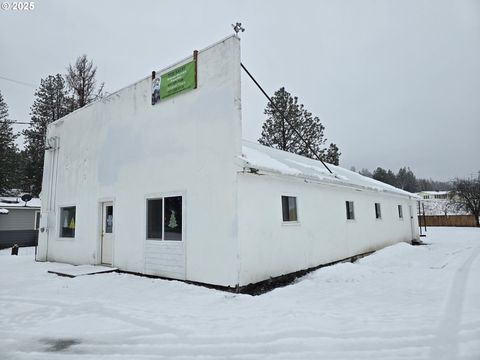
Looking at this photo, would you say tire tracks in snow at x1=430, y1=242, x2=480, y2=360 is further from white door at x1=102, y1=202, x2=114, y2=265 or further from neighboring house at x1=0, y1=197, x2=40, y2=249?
neighboring house at x1=0, y1=197, x2=40, y2=249

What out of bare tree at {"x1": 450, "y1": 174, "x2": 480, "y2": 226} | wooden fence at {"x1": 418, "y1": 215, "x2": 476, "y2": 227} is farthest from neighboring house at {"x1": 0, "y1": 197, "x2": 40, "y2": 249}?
bare tree at {"x1": 450, "y1": 174, "x2": 480, "y2": 226}

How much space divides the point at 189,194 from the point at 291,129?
2254cm

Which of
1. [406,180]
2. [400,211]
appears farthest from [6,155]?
[406,180]

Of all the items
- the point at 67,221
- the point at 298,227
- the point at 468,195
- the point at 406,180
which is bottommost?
the point at 298,227

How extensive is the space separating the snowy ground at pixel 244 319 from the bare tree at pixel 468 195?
116 ft

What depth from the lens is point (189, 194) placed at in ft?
25.1

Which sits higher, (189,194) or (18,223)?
(189,194)

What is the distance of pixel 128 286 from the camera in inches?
291

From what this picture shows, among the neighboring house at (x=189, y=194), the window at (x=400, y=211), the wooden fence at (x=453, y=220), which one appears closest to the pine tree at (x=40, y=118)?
the neighboring house at (x=189, y=194)

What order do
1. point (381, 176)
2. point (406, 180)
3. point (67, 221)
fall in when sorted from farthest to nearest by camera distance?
point (406, 180) → point (381, 176) → point (67, 221)

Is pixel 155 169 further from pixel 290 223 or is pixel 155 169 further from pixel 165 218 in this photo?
pixel 290 223

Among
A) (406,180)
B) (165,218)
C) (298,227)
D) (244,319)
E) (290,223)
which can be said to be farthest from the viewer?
(406,180)

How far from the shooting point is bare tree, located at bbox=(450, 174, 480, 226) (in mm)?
35719

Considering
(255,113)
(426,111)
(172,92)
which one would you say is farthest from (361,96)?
(172,92)
